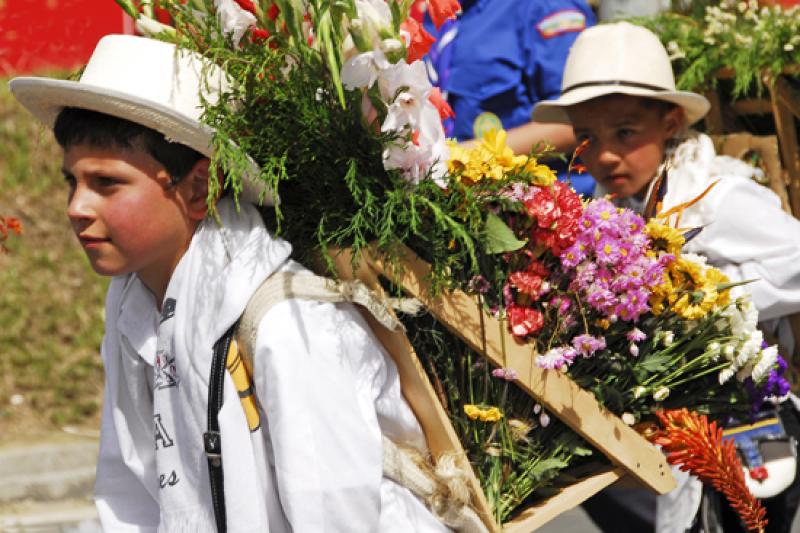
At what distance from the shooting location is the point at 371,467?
2.14 metres

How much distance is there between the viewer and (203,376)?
6.93 ft

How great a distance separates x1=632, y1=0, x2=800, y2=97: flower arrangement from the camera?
3490mm

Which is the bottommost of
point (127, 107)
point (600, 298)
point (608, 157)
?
point (608, 157)

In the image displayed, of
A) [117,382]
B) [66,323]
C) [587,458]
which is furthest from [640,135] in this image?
[66,323]

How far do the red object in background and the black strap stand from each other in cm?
243

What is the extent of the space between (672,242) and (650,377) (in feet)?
1.01

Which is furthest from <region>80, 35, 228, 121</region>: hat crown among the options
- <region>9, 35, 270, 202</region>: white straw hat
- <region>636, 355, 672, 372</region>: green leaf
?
<region>636, 355, 672, 372</region>: green leaf

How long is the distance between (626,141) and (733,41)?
0.59 m

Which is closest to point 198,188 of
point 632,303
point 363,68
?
point 363,68

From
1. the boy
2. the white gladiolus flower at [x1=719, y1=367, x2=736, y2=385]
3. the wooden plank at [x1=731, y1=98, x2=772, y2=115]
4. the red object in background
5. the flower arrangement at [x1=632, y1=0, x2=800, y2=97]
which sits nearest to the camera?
the boy

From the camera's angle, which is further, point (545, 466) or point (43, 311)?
point (43, 311)

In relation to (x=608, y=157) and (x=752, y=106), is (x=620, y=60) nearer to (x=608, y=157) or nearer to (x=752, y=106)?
(x=608, y=157)

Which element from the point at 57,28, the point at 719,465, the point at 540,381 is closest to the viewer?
the point at 719,465

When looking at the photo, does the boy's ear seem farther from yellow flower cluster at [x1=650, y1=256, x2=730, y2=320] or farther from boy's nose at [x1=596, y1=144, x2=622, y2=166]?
boy's nose at [x1=596, y1=144, x2=622, y2=166]
